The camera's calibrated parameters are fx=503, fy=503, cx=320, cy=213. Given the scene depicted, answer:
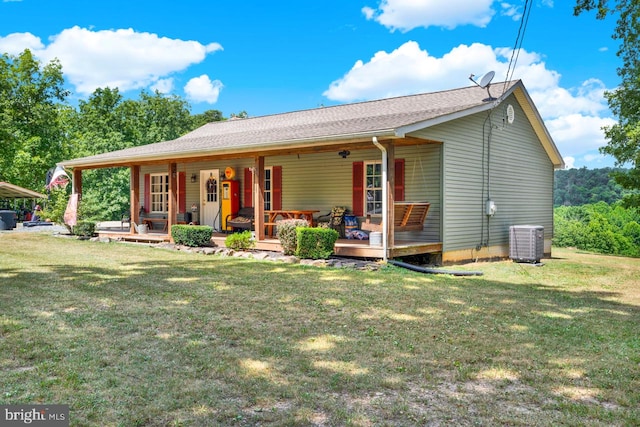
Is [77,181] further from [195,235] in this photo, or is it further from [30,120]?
[30,120]

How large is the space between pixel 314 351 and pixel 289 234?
609 cm

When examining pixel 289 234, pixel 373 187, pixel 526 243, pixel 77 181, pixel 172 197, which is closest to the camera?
pixel 289 234

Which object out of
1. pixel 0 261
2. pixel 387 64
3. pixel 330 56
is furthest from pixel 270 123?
pixel 387 64

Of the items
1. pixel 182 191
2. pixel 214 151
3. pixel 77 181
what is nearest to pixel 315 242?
pixel 214 151

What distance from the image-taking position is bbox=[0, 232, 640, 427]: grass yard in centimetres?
294

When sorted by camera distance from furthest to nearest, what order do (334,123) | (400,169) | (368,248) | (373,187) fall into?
(334,123)
(373,187)
(400,169)
(368,248)

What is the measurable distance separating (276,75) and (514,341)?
33.4 metres

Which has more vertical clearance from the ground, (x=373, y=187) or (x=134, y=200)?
(x=373, y=187)

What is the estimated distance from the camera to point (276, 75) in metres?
35.7

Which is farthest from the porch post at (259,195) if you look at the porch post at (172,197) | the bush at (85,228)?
the bush at (85,228)

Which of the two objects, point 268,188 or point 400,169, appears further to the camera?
point 268,188

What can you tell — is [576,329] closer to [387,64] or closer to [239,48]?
[239,48]

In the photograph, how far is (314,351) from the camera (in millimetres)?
4062

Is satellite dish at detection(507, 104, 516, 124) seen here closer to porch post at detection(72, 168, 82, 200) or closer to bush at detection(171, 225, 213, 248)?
bush at detection(171, 225, 213, 248)
